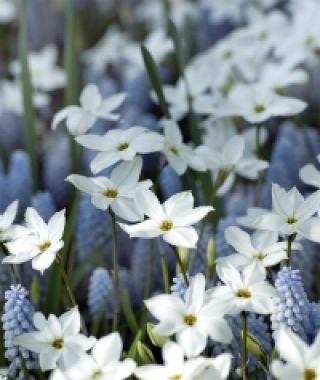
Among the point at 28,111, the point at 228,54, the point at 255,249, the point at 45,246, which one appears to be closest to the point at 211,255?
the point at 255,249

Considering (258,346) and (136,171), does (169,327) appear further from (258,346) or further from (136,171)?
(136,171)

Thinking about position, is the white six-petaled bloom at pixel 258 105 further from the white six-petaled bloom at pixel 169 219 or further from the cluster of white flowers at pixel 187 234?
the white six-petaled bloom at pixel 169 219

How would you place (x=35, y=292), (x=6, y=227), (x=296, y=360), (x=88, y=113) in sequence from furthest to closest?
(x=88, y=113)
(x=35, y=292)
(x=6, y=227)
(x=296, y=360)

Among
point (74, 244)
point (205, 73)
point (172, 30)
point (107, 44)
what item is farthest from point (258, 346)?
point (107, 44)

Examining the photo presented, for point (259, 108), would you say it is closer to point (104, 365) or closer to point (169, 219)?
point (169, 219)

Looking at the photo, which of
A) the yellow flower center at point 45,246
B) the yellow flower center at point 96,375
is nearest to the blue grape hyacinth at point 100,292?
the yellow flower center at point 45,246

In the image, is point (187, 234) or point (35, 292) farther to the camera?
point (35, 292)
